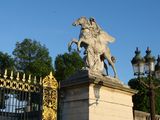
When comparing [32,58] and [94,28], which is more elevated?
[32,58]

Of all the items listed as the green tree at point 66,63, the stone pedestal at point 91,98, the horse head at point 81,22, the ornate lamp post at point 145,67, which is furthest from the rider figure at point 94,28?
the green tree at point 66,63

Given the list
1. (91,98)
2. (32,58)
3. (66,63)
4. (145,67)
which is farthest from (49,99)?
(66,63)

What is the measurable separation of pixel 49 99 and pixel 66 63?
20.6m

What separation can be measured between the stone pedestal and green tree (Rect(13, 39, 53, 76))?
16298 mm

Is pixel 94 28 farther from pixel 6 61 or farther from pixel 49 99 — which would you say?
pixel 6 61

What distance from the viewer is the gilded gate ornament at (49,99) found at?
11420 millimetres

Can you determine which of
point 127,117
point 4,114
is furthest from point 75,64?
point 4,114

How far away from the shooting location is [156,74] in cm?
1184

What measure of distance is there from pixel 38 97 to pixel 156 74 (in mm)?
4108

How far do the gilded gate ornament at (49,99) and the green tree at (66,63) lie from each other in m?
19.0

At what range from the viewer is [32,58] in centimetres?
3056

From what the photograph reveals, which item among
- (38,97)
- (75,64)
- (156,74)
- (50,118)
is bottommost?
(50,118)

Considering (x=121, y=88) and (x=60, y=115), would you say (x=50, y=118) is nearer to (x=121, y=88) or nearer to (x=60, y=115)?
(x=60, y=115)

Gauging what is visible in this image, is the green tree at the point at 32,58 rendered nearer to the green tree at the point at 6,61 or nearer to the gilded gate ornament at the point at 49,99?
the green tree at the point at 6,61
